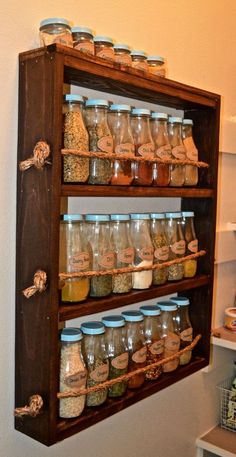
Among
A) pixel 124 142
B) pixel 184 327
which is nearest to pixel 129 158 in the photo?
pixel 124 142

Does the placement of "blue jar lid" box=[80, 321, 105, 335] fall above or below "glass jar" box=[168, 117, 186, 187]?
below

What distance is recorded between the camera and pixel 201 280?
4.92ft

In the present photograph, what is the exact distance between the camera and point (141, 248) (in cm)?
129

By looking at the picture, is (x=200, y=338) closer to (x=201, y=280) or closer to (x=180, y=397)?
(x=201, y=280)

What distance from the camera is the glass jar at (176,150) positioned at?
4.56 ft

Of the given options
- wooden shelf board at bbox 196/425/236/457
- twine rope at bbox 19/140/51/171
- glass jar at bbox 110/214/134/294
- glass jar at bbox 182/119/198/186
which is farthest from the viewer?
wooden shelf board at bbox 196/425/236/457

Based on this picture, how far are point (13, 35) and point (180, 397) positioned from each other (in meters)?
1.35

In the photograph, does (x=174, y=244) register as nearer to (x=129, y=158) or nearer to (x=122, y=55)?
(x=129, y=158)

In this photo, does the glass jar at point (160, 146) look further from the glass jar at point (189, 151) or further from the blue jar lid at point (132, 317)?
the blue jar lid at point (132, 317)

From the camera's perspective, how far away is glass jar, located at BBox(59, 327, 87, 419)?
1.10m

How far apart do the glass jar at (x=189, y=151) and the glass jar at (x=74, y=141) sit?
436 millimetres

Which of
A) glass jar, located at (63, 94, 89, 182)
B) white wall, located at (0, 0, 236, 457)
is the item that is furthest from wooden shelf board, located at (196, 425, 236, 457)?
glass jar, located at (63, 94, 89, 182)

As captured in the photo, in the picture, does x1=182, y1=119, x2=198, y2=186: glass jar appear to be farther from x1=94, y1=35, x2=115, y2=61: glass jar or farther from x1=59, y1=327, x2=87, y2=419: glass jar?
x1=59, y1=327, x2=87, y2=419: glass jar

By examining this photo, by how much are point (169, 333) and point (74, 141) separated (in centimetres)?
66
